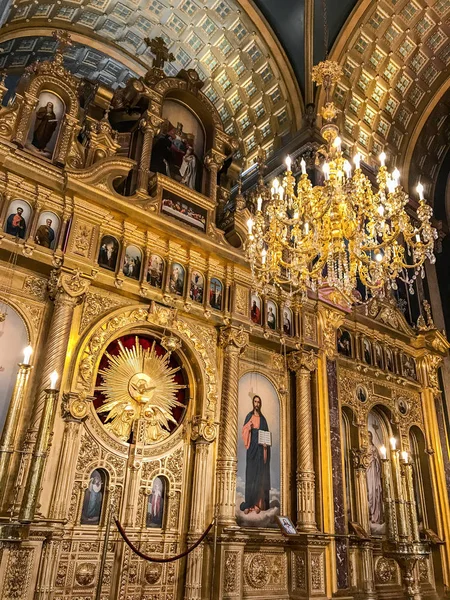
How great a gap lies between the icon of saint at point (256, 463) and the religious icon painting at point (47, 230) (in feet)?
16.0

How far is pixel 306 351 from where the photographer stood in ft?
34.7

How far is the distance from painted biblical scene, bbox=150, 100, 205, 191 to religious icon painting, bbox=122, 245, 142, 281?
2.46 m

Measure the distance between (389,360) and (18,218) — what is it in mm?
9691

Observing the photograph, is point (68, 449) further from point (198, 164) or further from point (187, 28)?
point (187, 28)

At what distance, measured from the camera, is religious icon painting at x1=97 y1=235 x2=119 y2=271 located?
841 centimetres

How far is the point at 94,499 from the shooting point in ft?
24.5

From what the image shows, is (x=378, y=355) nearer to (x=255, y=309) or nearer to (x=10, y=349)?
(x=255, y=309)

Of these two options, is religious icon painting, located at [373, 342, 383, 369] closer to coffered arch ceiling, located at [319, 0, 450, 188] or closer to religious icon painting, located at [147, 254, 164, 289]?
coffered arch ceiling, located at [319, 0, 450, 188]

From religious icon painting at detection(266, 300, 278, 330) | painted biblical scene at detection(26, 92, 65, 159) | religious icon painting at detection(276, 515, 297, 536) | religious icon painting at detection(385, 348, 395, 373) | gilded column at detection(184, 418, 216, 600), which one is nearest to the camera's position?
gilded column at detection(184, 418, 216, 600)

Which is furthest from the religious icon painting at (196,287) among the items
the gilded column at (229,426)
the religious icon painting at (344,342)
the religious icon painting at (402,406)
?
the religious icon painting at (402,406)

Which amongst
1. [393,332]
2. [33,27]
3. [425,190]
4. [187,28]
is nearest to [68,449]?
[393,332]

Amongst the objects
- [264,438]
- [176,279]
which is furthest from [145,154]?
[264,438]

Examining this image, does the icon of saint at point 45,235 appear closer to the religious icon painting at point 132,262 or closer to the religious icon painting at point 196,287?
the religious icon painting at point 132,262

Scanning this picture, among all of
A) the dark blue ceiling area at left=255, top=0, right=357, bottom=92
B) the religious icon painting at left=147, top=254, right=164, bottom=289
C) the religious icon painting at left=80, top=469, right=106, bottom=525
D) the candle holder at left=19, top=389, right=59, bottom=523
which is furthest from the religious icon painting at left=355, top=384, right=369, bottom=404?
the dark blue ceiling area at left=255, top=0, right=357, bottom=92
